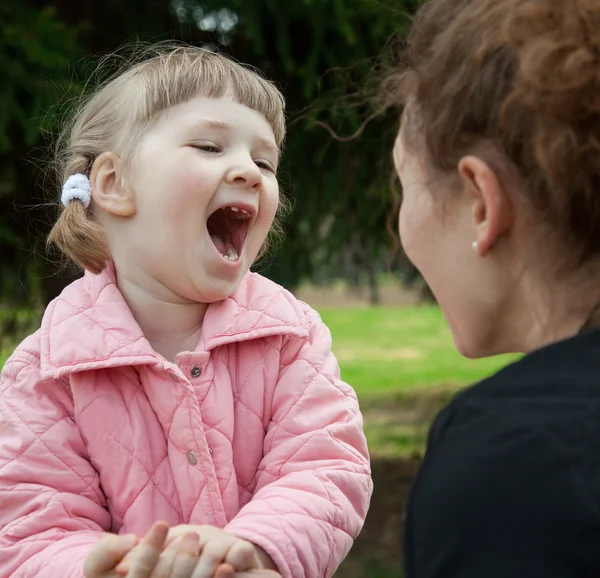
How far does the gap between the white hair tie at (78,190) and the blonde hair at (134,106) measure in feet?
0.05

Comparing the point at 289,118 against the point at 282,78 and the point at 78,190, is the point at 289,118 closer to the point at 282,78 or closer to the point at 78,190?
the point at 282,78

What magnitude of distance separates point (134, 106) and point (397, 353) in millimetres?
14394

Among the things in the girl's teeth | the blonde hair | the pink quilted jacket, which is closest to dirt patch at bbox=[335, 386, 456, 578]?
the pink quilted jacket

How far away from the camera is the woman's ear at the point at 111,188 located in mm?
2023

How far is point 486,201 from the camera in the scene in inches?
52.4

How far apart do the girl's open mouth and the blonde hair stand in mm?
234

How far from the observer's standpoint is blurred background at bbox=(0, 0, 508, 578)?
417cm

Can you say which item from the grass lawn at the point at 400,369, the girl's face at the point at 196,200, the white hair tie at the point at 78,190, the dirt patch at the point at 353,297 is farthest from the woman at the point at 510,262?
the dirt patch at the point at 353,297

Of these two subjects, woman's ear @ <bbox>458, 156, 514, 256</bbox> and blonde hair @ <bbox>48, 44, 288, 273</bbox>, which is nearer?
woman's ear @ <bbox>458, 156, 514, 256</bbox>

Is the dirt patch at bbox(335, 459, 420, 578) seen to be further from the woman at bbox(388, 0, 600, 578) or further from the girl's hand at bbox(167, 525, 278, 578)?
the woman at bbox(388, 0, 600, 578)

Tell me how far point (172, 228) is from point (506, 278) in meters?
0.81

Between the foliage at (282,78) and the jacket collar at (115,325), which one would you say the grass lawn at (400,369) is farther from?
the jacket collar at (115,325)

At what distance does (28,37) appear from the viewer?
4102 mm

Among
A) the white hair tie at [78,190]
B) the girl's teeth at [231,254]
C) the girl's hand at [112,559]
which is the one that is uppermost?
the white hair tie at [78,190]
